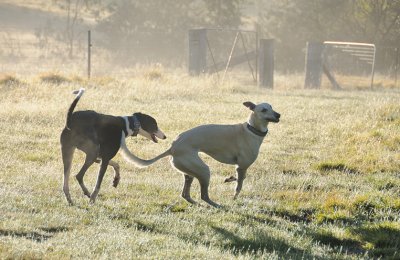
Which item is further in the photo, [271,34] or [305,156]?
[271,34]

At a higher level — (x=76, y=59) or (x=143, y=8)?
(x=143, y=8)

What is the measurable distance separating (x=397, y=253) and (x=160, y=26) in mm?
42187

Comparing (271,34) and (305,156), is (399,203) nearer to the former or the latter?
(305,156)

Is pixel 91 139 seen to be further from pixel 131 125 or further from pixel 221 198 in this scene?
pixel 221 198

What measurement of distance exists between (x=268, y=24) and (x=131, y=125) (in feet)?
116

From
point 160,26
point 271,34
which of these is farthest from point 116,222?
point 160,26

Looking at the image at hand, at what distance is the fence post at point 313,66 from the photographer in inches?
1112

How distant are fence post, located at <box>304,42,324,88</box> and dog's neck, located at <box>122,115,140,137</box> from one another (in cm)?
1990

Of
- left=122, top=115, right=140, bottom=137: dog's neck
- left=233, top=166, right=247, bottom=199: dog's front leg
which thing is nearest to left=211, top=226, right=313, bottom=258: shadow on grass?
left=233, top=166, right=247, bottom=199: dog's front leg

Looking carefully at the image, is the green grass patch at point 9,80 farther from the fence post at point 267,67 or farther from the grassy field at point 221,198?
the fence post at point 267,67

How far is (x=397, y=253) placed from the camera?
683 cm

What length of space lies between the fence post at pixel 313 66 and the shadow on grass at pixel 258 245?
21.6m

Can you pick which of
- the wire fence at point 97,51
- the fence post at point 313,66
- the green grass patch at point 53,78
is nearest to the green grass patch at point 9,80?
the green grass patch at point 53,78

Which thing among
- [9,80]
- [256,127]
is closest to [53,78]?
[9,80]
